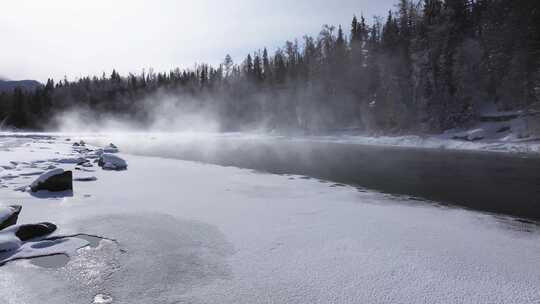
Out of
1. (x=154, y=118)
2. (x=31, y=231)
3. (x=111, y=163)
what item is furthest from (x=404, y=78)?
(x=154, y=118)

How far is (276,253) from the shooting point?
21.9ft

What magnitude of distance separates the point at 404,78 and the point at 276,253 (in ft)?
184

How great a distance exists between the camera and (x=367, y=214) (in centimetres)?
985

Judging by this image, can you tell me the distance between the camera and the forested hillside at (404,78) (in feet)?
146

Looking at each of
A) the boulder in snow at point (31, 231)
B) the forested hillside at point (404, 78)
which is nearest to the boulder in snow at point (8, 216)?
the boulder in snow at point (31, 231)

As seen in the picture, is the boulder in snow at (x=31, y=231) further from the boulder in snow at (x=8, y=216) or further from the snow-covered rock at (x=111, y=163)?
the snow-covered rock at (x=111, y=163)

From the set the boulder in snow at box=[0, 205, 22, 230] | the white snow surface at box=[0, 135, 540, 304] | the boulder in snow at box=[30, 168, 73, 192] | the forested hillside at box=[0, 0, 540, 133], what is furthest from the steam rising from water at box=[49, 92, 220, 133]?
the boulder in snow at box=[0, 205, 22, 230]

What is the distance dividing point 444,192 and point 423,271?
1002 cm

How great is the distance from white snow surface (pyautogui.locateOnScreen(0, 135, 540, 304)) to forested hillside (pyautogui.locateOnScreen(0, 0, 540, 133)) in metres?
37.2

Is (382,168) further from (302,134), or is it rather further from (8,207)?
(302,134)

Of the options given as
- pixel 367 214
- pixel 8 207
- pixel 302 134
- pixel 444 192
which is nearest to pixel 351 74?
pixel 302 134

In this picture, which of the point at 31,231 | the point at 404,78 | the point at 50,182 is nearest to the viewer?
the point at 31,231

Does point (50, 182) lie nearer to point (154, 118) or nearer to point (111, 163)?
point (111, 163)

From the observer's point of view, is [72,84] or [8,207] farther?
[72,84]
